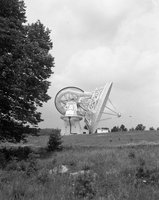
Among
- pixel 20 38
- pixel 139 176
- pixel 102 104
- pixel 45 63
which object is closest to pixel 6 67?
pixel 20 38

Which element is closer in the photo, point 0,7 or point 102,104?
point 0,7

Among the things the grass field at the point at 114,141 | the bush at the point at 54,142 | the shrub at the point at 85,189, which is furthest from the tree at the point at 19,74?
the shrub at the point at 85,189

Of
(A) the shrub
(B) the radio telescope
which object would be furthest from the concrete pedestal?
(A) the shrub

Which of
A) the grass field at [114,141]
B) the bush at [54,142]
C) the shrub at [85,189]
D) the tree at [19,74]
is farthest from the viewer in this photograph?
the grass field at [114,141]

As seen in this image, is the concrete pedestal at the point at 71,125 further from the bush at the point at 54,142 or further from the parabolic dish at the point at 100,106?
the bush at the point at 54,142

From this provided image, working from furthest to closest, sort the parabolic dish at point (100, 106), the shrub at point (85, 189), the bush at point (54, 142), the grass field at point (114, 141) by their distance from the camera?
1. the parabolic dish at point (100, 106)
2. the grass field at point (114, 141)
3. the bush at point (54, 142)
4. the shrub at point (85, 189)

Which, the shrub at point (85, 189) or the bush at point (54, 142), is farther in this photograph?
the bush at point (54, 142)

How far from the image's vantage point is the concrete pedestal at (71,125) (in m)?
88.1

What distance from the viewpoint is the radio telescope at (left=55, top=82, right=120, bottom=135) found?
86750 millimetres

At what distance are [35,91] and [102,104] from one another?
6350 centimetres

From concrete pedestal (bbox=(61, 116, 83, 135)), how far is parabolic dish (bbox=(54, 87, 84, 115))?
3.66 meters

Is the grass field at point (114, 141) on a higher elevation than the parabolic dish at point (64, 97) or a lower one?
lower

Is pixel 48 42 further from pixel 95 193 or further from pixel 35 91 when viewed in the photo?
pixel 95 193

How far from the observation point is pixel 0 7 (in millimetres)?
23422
